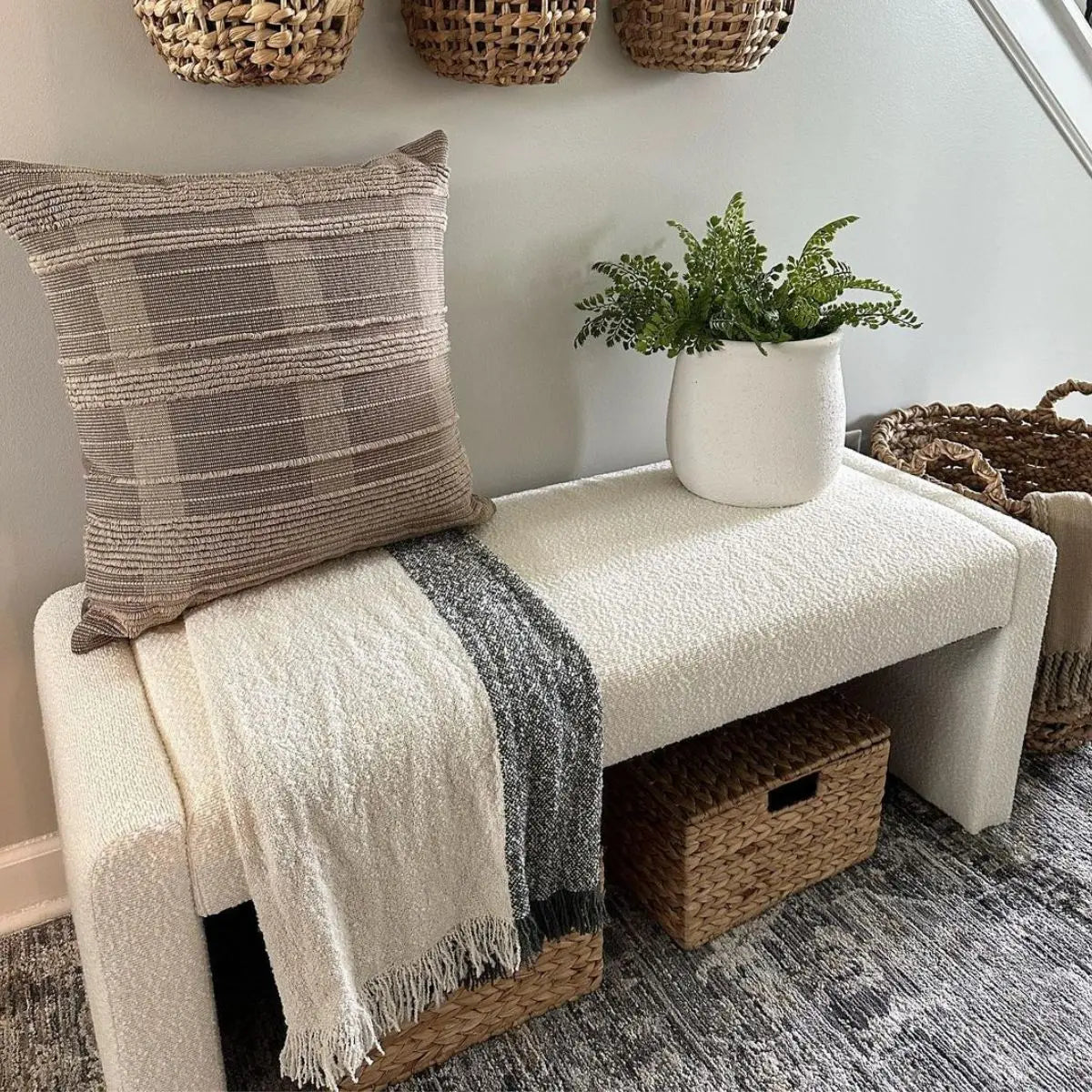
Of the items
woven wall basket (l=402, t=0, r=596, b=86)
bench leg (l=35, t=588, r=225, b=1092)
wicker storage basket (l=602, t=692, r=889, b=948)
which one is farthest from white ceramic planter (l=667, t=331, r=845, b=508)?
bench leg (l=35, t=588, r=225, b=1092)

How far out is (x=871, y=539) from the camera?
1.42 m

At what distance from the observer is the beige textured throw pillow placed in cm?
115

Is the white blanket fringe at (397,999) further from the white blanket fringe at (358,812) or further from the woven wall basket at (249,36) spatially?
the woven wall basket at (249,36)

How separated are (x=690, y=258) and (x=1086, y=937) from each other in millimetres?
→ 1046

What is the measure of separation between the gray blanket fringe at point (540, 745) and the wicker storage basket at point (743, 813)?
7.6 inches

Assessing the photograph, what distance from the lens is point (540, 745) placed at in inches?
43.8

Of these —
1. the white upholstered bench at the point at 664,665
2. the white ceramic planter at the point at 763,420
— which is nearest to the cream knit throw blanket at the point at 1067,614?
the white upholstered bench at the point at 664,665

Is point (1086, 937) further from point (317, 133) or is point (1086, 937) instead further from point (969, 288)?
point (317, 133)

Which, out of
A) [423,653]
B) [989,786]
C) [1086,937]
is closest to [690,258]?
[423,653]

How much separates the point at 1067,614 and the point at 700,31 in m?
0.98

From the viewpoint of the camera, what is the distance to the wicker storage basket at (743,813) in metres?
1.38

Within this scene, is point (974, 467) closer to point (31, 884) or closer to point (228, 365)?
point (228, 365)

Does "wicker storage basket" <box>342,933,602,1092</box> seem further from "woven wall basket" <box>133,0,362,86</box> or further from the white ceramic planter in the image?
"woven wall basket" <box>133,0,362,86</box>

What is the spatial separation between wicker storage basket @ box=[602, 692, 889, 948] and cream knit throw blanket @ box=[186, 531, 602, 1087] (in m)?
0.21
